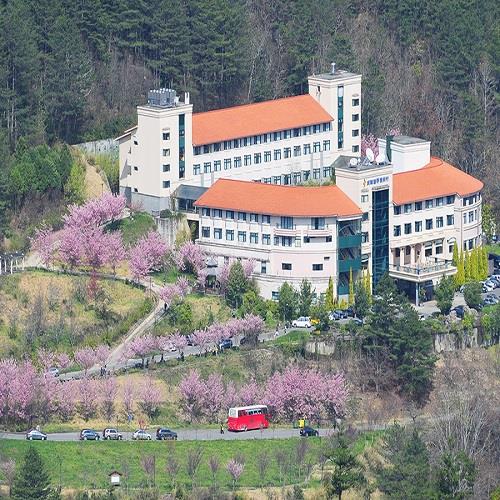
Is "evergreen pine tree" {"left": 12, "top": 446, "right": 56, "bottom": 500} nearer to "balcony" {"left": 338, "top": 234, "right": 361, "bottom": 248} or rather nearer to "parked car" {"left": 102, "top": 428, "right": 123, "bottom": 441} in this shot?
"parked car" {"left": 102, "top": 428, "right": 123, "bottom": 441}

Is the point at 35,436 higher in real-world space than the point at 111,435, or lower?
lower

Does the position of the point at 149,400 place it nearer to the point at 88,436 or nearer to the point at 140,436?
the point at 140,436

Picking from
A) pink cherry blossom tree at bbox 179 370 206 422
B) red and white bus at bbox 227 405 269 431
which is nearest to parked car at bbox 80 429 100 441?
pink cherry blossom tree at bbox 179 370 206 422

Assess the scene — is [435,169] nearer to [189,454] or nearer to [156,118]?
[156,118]

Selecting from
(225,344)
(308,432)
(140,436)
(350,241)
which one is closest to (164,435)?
(140,436)

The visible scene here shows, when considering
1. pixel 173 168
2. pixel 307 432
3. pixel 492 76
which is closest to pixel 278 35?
pixel 492 76

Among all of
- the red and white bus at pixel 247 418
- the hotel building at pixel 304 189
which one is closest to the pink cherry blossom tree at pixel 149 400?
the red and white bus at pixel 247 418
